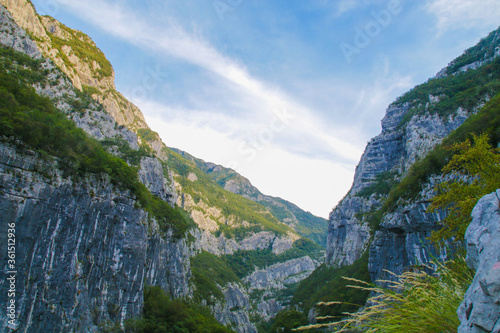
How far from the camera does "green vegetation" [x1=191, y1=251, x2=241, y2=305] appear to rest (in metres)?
69.6

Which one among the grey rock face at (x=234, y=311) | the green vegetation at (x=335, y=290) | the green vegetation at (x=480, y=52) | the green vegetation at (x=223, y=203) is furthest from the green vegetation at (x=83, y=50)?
the green vegetation at (x=480, y=52)

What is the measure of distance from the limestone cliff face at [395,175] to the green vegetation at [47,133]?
117ft

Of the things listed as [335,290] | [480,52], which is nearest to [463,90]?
[480,52]

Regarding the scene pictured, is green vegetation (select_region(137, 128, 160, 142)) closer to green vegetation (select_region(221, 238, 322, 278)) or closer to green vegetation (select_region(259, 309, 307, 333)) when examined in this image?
green vegetation (select_region(221, 238, 322, 278))

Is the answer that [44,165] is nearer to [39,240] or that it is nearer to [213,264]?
[39,240]

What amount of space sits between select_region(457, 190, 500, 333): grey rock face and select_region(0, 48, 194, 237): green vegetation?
31086 millimetres

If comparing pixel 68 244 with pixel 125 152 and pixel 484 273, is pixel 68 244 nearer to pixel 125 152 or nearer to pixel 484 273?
pixel 484 273

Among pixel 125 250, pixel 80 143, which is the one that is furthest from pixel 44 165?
pixel 125 250

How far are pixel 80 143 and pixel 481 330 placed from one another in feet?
119

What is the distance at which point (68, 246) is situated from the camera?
85.0ft

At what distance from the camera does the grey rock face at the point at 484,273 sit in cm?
265

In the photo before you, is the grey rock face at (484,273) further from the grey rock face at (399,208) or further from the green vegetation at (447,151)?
the grey rock face at (399,208)

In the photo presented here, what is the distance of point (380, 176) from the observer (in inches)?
2916

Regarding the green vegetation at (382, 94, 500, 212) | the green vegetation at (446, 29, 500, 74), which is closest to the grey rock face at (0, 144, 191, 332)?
the green vegetation at (382, 94, 500, 212)
